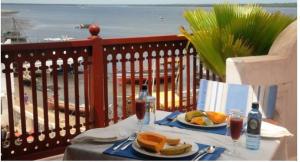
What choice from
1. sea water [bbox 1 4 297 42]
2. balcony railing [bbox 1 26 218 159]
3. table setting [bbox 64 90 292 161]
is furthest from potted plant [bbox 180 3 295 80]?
table setting [bbox 64 90 292 161]

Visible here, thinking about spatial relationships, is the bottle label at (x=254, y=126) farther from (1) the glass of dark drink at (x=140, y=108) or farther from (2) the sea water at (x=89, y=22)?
(2) the sea water at (x=89, y=22)

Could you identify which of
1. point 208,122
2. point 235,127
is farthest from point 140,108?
point 235,127

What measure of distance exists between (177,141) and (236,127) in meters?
0.24

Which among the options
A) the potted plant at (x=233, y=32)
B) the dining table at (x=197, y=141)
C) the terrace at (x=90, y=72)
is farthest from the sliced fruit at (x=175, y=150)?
the potted plant at (x=233, y=32)

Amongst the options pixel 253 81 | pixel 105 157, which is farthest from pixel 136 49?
pixel 105 157

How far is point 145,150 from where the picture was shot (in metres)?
1.64

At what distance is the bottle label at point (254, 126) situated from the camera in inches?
65.9

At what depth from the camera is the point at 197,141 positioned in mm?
1816

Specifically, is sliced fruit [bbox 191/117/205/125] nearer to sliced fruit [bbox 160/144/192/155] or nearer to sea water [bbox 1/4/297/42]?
sliced fruit [bbox 160/144/192/155]

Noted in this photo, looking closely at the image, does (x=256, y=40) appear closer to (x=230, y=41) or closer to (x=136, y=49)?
(x=230, y=41)

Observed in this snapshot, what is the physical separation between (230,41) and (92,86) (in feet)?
4.20

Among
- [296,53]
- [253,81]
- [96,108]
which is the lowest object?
[96,108]

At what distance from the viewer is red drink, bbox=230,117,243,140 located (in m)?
1.65

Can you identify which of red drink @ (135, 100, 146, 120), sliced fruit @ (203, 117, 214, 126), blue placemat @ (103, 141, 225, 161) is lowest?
blue placemat @ (103, 141, 225, 161)
